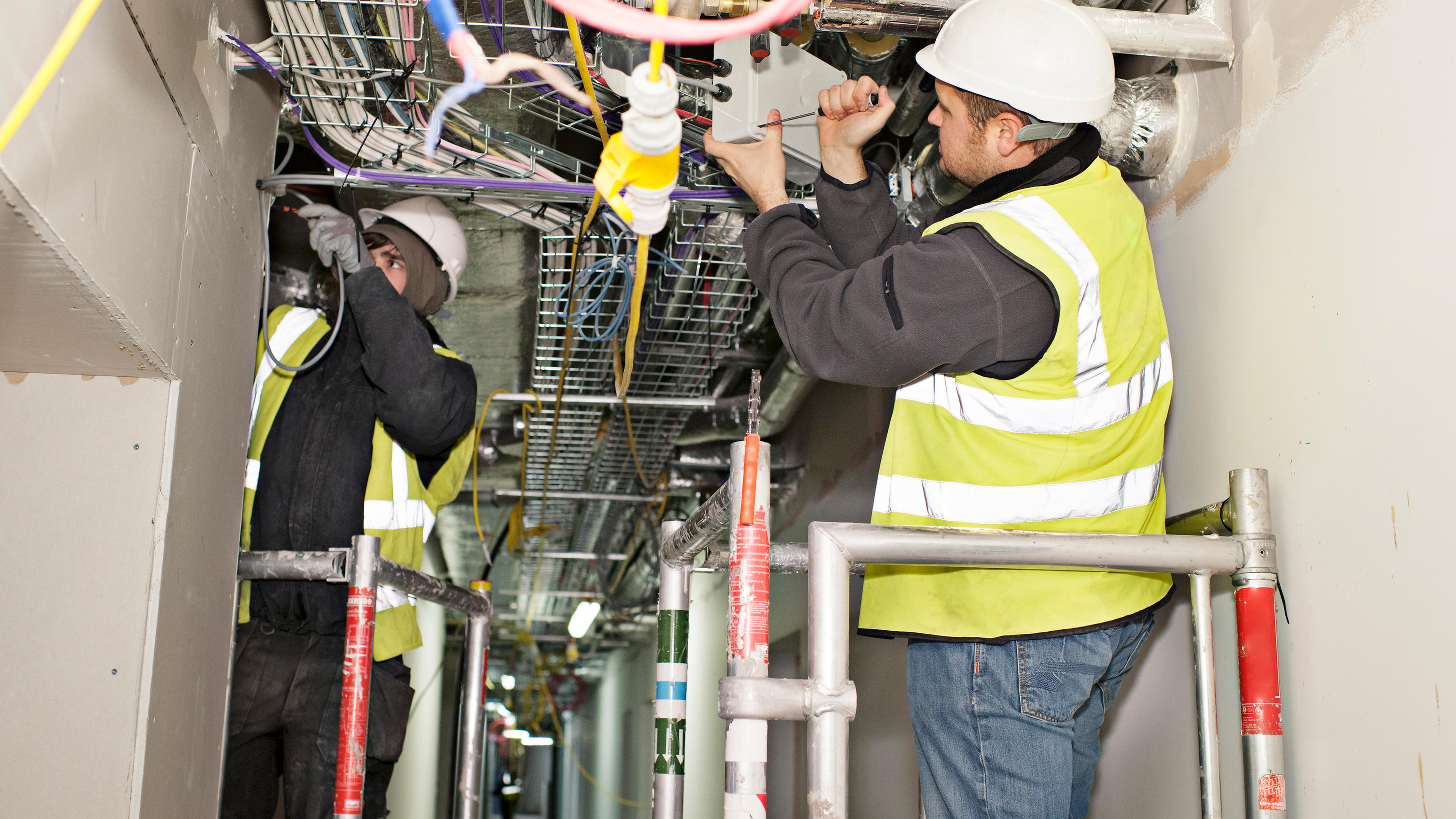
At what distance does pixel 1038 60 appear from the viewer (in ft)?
4.55

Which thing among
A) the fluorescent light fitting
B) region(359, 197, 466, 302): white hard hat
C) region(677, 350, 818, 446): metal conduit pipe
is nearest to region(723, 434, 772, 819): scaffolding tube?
region(359, 197, 466, 302): white hard hat

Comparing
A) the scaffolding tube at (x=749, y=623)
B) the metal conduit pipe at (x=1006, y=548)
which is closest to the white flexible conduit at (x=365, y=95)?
the scaffolding tube at (x=749, y=623)

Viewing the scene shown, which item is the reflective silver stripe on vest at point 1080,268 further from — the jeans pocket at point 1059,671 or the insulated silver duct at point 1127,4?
the insulated silver duct at point 1127,4

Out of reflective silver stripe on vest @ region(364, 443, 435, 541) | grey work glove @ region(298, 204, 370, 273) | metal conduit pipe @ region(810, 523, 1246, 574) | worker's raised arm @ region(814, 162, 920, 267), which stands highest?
grey work glove @ region(298, 204, 370, 273)

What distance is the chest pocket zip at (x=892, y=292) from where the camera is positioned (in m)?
1.26

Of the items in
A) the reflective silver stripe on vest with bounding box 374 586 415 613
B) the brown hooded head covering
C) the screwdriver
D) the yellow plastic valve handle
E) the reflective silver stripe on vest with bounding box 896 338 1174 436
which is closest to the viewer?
the yellow plastic valve handle

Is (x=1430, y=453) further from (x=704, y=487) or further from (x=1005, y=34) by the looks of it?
(x=704, y=487)

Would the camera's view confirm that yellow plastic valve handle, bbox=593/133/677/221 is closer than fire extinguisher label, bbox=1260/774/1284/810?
Yes

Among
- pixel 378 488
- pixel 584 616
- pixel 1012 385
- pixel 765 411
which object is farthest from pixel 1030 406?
pixel 584 616

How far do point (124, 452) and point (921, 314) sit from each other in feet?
3.34

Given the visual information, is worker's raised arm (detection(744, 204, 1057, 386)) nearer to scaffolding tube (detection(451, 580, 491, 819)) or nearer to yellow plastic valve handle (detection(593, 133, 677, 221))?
yellow plastic valve handle (detection(593, 133, 677, 221))

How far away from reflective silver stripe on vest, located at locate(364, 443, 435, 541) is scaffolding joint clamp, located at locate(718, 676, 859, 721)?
1.11 m

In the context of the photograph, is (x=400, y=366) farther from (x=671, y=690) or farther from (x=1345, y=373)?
(x=1345, y=373)

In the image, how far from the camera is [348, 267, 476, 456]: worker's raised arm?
1.96m
